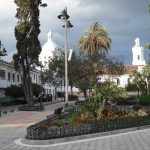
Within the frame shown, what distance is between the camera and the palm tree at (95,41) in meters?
59.9

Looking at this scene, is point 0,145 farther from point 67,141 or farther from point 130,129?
point 130,129

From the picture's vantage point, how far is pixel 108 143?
15281 millimetres

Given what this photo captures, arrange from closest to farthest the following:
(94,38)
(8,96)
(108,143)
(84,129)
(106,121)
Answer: (108,143), (84,129), (106,121), (94,38), (8,96)

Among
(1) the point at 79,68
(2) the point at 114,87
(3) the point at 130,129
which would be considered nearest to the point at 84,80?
(1) the point at 79,68

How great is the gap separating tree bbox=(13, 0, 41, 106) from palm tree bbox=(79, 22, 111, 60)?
14.8 metres

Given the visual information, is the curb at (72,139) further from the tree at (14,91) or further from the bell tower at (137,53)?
the bell tower at (137,53)

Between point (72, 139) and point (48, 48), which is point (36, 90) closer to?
point (48, 48)

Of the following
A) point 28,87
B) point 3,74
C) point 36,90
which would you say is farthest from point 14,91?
point 28,87

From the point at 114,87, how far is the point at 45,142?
651 inches

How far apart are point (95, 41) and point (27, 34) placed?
16.1 metres

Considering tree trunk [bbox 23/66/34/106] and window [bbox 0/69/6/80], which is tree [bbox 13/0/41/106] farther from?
window [bbox 0/69/6/80]

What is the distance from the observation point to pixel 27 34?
151ft

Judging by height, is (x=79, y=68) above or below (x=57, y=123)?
above

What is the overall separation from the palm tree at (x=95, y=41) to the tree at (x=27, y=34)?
14822 millimetres
